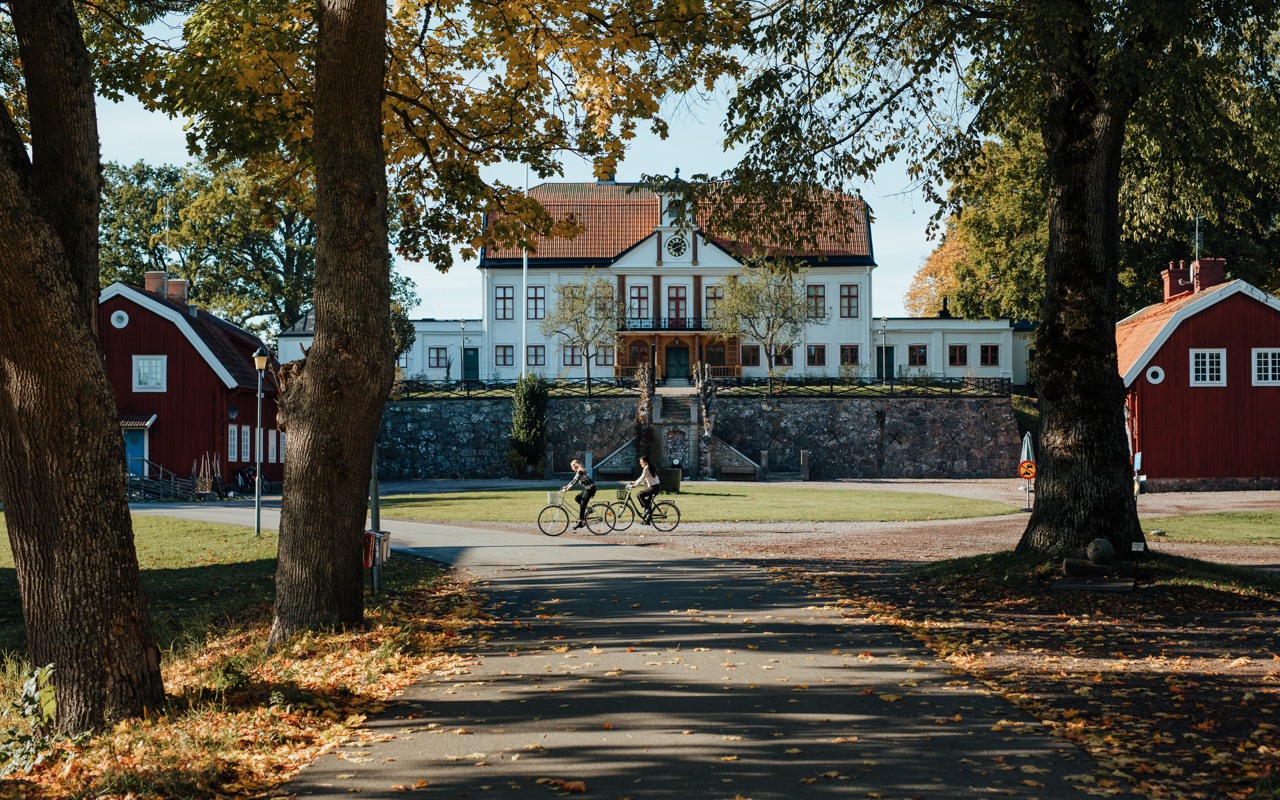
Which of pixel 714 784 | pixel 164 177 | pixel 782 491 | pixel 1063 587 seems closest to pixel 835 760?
pixel 714 784

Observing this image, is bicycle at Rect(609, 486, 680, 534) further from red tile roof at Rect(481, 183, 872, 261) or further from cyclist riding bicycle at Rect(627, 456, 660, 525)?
red tile roof at Rect(481, 183, 872, 261)

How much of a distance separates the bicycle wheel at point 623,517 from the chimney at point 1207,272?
25550mm

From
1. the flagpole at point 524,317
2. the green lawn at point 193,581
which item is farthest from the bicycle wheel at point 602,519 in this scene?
the flagpole at point 524,317

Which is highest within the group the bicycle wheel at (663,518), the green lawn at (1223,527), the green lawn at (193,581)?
the bicycle wheel at (663,518)

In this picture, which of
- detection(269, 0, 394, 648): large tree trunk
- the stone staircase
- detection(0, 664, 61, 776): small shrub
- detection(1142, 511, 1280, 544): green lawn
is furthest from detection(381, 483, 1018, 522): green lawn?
detection(0, 664, 61, 776): small shrub

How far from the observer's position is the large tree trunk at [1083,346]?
42.8 feet

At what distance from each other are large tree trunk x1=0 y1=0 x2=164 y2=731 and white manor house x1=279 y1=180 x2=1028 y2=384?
56.0m

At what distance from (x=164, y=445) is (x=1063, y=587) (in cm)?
3769

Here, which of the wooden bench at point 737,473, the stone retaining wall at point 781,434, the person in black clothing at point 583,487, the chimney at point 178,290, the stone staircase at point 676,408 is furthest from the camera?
the stone retaining wall at point 781,434

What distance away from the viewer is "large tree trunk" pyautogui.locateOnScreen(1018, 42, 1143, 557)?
1304 centimetres

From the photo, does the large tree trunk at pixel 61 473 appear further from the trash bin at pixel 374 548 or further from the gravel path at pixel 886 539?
the gravel path at pixel 886 539

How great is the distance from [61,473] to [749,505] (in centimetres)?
2597

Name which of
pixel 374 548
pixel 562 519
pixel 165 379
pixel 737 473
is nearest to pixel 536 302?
pixel 737 473

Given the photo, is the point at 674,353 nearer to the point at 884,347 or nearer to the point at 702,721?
the point at 884,347
